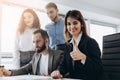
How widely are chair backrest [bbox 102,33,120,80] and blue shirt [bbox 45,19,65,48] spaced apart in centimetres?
41

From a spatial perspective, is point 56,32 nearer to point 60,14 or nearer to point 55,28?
point 55,28

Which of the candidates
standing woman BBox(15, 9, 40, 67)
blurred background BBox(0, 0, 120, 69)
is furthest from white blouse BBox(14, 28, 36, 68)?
blurred background BBox(0, 0, 120, 69)

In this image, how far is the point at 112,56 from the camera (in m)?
1.75

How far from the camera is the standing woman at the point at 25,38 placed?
1.77m

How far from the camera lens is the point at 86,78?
115 cm

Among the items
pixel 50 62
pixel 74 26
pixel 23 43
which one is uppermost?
pixel 74 26

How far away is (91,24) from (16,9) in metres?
1.62

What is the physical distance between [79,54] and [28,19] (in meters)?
0.83

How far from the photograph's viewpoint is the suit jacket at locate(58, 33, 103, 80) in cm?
113

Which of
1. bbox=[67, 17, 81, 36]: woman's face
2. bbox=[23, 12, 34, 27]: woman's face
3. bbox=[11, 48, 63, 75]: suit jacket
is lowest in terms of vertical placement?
bbox=[11, 48, 63, 75]: suit jacket

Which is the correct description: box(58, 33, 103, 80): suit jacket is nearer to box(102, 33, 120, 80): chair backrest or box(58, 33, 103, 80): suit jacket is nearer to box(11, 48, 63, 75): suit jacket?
box(11, 48, 63, 75): suit jacket

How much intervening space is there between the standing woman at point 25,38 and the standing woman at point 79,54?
485 millimetres

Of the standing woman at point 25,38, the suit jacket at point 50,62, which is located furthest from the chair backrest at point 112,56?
the standing woman at point 25,38

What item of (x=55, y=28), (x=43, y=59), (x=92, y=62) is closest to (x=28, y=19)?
(x=55, y=28)
